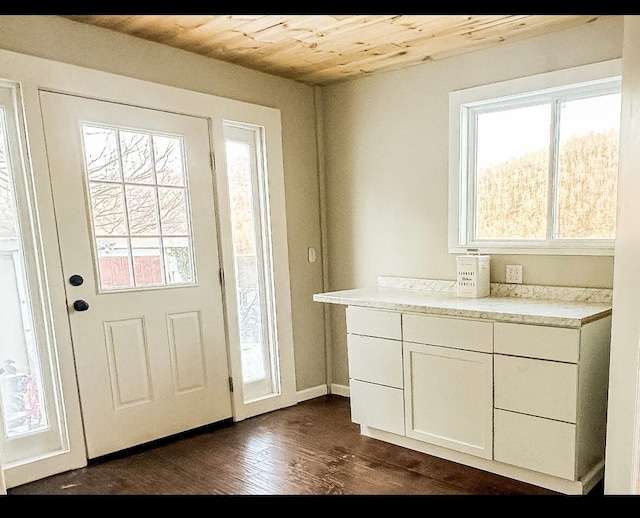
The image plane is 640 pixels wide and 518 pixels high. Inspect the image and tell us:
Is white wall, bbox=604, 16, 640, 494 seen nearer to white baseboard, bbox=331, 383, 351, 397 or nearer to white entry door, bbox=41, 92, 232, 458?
white baseboard, bbox=331, 383, 351, 397

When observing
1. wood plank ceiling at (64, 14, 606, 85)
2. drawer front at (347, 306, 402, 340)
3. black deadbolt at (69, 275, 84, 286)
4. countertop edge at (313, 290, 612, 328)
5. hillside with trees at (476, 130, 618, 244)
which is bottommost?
drawer front at (347, 306, 402, 340)

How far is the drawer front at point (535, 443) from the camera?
1950 millimetres

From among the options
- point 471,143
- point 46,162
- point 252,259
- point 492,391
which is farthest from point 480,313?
point 46,162

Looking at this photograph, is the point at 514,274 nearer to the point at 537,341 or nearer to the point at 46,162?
the point at 537,341

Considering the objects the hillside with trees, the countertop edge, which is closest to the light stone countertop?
the countertop edge

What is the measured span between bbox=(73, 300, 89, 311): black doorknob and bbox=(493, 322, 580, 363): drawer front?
6.88 feet

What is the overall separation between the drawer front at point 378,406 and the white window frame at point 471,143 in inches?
38.7

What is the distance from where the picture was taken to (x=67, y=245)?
7.43 feet

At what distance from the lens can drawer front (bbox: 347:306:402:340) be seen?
2.46 meters

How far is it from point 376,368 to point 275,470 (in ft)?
2.56

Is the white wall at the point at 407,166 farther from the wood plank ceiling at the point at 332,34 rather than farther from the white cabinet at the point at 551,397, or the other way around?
the white cabinet at the point at 551,397
